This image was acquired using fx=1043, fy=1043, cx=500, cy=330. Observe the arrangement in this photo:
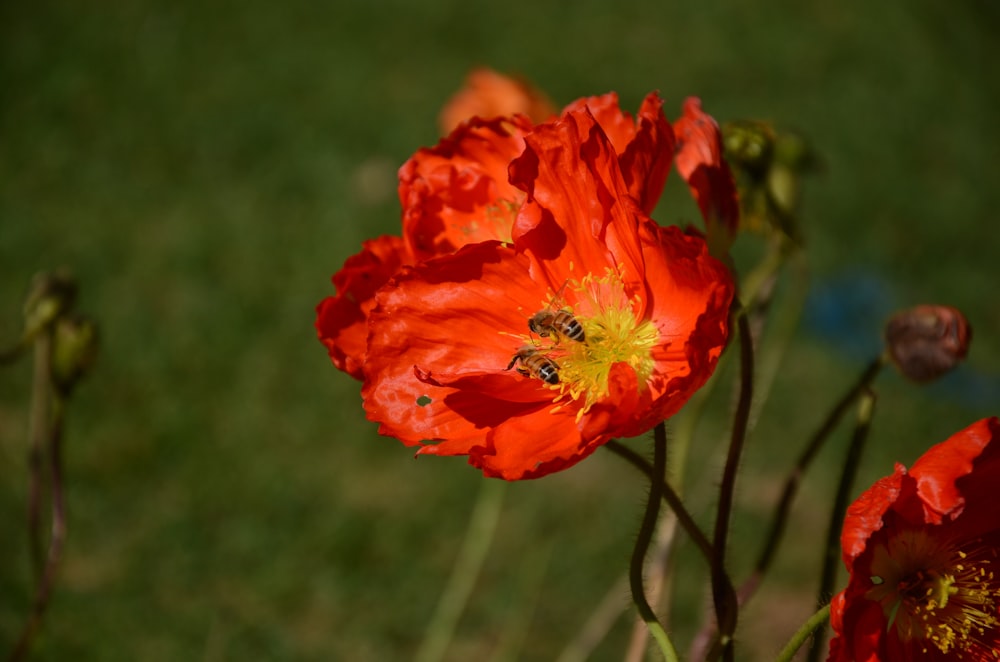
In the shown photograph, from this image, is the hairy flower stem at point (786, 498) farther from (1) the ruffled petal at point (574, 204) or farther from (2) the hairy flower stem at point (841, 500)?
(1) the ruffled petal at point (574, 204)

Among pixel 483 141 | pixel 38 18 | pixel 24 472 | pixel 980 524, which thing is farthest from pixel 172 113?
pixel 980 524

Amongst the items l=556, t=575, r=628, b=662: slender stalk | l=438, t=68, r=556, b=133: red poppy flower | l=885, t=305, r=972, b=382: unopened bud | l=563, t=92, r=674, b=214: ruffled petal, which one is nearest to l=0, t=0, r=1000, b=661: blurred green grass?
l=556, t=575, r=628, b=662: slender stalk

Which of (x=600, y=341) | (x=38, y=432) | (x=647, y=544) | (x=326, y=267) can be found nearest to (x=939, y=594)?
(x=647, y=544)

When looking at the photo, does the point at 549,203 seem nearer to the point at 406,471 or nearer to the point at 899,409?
the point at 406,471

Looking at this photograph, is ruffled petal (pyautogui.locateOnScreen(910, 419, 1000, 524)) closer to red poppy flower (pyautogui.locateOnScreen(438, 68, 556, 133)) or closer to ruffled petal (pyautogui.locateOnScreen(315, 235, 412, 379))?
ruffled petal (pyautogui.locateOnScreen(315, 235, 412, 379))

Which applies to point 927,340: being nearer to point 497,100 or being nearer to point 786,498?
point 786,498
